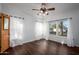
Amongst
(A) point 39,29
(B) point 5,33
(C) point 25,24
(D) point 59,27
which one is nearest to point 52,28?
(D) point 59,27

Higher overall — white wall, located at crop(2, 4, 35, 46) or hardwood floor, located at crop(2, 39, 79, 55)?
white wall, located at crop(2, 4, 35, 46)

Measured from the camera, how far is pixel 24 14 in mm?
2049

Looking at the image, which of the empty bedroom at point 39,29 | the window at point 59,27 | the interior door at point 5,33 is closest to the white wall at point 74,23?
the empty bedroom at point 39,29

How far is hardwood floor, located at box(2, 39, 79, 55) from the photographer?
2.02m

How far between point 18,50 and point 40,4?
1000 millimetres

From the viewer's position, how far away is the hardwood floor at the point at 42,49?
79.4 inches

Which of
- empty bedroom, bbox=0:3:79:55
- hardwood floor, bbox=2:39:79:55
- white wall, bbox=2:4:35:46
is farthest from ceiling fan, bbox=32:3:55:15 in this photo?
hardwood floor, bbox=2:39:79:55

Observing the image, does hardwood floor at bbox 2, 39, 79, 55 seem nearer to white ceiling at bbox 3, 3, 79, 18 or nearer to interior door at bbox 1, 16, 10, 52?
interior door at bbox 1, 16, 10, 52

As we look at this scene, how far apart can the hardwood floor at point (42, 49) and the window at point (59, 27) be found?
220mm

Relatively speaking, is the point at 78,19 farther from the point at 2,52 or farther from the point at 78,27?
the point at 2,52

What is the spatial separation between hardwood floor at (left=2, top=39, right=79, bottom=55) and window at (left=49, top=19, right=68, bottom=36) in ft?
0.72

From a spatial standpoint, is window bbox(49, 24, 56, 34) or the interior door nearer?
the interior door

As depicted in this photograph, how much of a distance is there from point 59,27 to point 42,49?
566 mm

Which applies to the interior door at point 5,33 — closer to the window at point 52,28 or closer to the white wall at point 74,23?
the window at point 52,28
